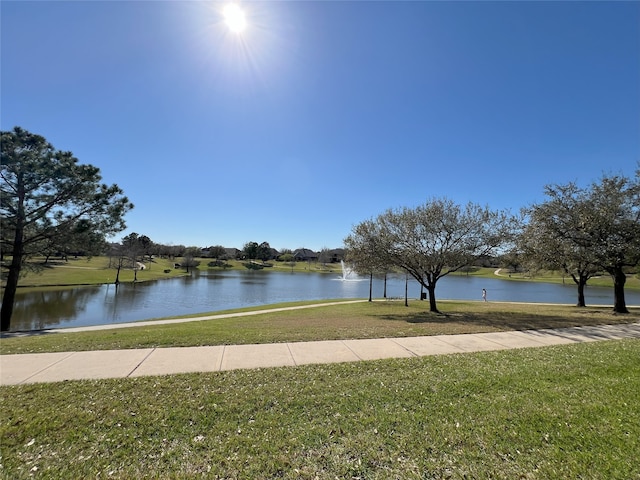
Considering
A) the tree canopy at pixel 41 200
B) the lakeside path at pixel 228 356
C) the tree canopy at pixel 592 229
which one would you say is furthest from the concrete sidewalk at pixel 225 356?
the tree canopy at pixel 41 200

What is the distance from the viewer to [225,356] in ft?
20.8

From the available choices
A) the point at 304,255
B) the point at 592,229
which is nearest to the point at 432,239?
the point at 592,229

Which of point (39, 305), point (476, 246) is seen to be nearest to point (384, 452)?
point (476, 246)

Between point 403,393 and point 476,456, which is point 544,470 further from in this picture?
point 403,393

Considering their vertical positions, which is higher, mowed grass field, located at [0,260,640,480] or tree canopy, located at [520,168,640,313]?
tree canopy, located at [520,168,640,313]

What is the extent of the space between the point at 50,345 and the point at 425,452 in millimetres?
8829

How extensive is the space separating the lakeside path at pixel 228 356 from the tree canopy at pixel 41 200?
11.7m

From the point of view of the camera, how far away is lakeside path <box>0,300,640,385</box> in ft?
17.7

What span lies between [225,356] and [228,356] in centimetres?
6

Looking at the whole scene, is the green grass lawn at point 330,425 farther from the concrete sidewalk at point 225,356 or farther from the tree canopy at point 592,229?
the tree canopy at point 592,229

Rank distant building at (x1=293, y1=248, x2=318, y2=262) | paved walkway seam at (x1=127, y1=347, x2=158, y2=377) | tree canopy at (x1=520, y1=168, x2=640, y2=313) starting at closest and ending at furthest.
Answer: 1. paved walkway seam at (x1=127, y1=347, x2=158, y2=377)
2. tree canopy at (x1=520, y1=168, x2=640, y2=313)
3. distant building at (x1=293, y1=248, x2=318, y2=262)

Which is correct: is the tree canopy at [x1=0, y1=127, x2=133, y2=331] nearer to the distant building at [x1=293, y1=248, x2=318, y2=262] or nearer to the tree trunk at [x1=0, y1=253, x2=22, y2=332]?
the tree trunk at [x1=0, y1=253, x2=22, y2=332]

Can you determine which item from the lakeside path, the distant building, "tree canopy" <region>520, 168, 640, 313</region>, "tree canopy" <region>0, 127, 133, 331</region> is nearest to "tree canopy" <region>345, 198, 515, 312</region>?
"tree canopy" <region>520, 168, 640, 313</region>

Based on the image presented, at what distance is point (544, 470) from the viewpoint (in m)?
2.99
